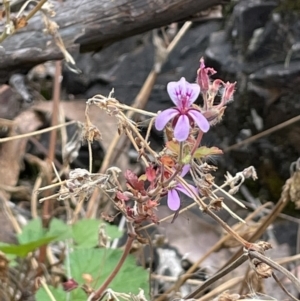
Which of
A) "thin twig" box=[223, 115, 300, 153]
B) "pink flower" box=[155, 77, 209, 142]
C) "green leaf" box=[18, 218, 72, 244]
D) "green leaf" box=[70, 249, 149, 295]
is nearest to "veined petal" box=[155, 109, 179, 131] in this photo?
"pink flower" box=[155, 77, 209, 142]

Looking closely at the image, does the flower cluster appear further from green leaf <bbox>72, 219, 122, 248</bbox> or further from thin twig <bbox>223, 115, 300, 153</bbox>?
thin twig <bbox>223, 115, 300, 153</bbox>

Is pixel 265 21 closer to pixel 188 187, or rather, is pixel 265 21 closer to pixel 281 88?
pixel 281 88

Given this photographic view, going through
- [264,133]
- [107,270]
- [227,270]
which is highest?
[227,270]

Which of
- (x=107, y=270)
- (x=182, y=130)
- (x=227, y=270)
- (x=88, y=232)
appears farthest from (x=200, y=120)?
(x=88, y=232)

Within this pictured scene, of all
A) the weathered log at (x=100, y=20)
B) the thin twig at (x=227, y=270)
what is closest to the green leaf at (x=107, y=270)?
the thin twig at (x=227, y=270)

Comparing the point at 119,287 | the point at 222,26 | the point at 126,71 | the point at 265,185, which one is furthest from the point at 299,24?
the point at 119,287

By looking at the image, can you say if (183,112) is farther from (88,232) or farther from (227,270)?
(88,232)

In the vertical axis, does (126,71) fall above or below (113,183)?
below
